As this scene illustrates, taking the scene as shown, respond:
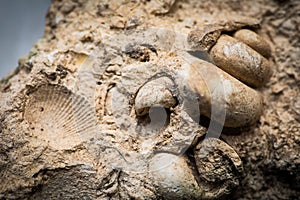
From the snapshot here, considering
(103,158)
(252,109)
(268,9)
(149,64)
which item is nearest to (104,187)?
(103,158)

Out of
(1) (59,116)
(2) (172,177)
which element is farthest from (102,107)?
(2) (172,177)

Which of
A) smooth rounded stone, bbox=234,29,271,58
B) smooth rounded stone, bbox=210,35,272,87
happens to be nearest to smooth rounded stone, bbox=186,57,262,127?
smooth rounded stone, bbox=210,35,272,87

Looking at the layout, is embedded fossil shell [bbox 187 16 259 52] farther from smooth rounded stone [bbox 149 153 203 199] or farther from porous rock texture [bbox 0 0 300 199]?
smooth rounded stone [bbox 149 153 203 199]

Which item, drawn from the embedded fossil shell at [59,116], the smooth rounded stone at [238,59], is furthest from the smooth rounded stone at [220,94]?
the embedded fossil shell at [59,116]

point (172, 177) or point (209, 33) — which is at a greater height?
point (209, 33)

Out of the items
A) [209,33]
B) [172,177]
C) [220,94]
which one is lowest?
[172,177]

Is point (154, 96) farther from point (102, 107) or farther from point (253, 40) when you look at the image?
point (253, 40)
